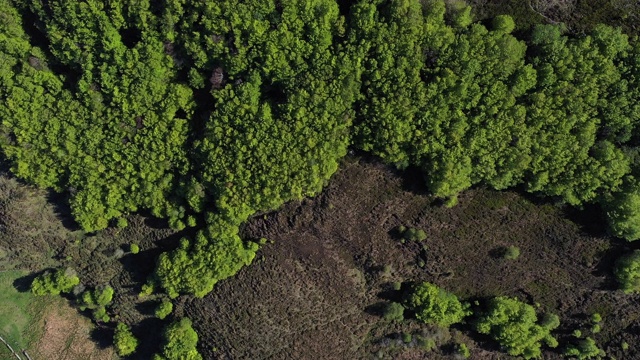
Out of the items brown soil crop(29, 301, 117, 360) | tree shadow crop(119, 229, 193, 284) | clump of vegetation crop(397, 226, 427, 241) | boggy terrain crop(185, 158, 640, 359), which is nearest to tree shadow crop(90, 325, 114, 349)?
brown soil crop(29, 301, 117, 360)

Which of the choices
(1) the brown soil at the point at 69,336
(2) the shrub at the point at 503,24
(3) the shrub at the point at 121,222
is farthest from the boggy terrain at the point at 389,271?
(2) the shrub at the point at 503,24

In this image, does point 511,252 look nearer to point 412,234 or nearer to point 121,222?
point 412,234

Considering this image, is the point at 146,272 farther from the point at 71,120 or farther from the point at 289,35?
the point at 289,35

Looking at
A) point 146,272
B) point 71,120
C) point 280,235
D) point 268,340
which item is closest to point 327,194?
point 280,235

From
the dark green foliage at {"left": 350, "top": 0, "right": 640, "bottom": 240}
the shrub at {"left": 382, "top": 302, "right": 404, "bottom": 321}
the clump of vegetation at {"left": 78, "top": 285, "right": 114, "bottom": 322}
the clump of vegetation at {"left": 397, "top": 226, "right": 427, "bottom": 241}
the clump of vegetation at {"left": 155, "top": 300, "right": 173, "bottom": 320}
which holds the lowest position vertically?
the clump of vegetation at {"left": 78, "top": 285, "right": 114, "bottom": 322}

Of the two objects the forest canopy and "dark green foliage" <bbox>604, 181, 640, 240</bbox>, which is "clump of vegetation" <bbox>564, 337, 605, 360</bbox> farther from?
the forest canopy

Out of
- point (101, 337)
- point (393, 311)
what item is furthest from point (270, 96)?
point (101, 337)
